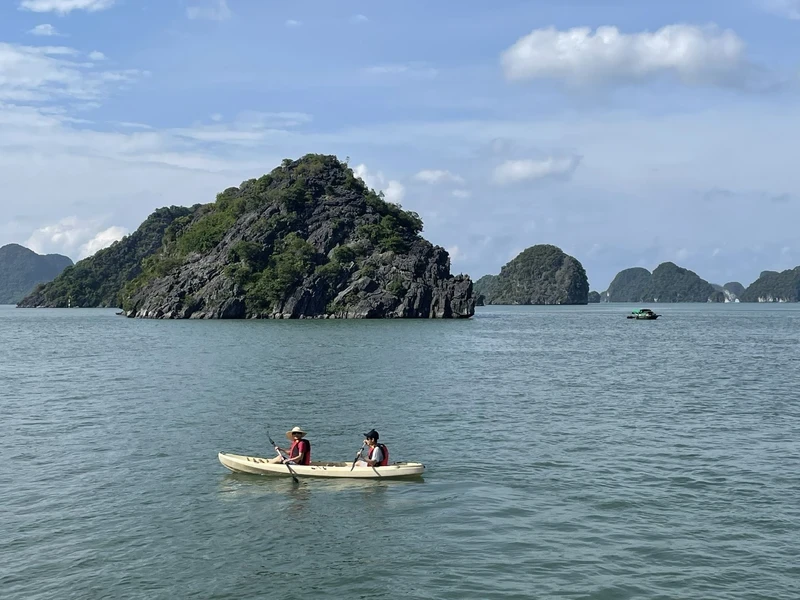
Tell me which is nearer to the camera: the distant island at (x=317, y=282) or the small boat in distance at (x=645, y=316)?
the distant island at (x=317, y=282)

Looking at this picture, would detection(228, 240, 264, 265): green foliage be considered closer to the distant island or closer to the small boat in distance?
the distant island

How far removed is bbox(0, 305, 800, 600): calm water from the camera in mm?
18422

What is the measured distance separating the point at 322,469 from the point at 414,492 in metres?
3.61

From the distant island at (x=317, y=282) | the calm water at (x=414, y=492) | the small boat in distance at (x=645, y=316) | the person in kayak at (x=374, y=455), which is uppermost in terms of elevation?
the distant island at (x=317, y=282)

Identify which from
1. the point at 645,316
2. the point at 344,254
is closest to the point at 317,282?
the point at 344,254

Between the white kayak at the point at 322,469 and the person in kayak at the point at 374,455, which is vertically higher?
the person in kayak at the point at 374,455

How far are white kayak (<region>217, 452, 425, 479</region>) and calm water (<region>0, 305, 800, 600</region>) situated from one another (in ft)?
1.52

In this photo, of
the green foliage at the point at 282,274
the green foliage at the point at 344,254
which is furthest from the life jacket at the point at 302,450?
the green foliage at the point at 344,254

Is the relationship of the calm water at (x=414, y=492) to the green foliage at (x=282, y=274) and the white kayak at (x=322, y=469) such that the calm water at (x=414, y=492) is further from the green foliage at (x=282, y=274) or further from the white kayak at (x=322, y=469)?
the green foliage at (x=282, y=274)

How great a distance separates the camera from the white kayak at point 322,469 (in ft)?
89.2

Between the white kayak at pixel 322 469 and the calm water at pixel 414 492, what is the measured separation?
463mm

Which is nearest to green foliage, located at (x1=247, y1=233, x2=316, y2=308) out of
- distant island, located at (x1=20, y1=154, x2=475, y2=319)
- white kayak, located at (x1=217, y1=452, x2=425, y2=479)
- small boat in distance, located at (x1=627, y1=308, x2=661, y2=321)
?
distant island, located at (x1=20, y1=154, x2=475, y2=319)

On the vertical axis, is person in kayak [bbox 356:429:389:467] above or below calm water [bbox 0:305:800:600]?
above

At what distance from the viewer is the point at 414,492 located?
26078 millimetres
